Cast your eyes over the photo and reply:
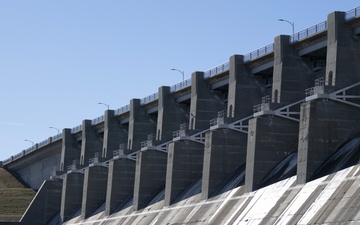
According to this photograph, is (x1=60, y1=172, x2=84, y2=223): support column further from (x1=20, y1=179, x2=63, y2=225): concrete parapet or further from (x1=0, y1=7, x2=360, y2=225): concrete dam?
(x1=20, y1=179, x2=63, y2=225): concrete parapet

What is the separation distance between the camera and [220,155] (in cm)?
8319

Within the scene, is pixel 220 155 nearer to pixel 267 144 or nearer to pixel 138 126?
pixel 267 144

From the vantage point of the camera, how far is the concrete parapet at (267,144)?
75.1m

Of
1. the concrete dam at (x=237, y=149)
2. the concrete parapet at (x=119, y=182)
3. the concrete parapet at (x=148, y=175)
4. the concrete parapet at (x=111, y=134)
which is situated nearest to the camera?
the concrete dam at (x=237, y=149)

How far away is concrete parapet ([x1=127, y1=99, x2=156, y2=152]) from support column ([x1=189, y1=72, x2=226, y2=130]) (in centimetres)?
1542

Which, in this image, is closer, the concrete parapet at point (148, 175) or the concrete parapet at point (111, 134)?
the concrete parapet at point (148, 175)

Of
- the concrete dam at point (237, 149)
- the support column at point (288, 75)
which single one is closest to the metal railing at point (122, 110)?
the concrete dam at point (237, 149)

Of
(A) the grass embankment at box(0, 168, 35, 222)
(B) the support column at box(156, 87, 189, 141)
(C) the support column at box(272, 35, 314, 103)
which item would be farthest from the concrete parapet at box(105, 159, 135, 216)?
(C) the support column at box(272, 35, 314, 103)

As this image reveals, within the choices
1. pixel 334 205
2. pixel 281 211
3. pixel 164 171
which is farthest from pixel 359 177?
pixel 164 171

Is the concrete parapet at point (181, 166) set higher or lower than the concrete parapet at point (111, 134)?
lower

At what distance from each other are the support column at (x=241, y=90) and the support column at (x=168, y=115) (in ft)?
51.3

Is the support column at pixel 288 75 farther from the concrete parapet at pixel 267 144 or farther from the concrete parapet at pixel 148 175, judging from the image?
the concrete parapet at pixel 148 175

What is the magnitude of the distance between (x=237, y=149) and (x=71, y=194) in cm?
A: 4025

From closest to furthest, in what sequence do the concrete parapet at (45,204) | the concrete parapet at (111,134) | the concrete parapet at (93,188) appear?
1. the concrete parapet at (93,188)
2. the concrete parapet at (111,134)
3. the concrete parapet at (45,204)
